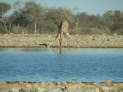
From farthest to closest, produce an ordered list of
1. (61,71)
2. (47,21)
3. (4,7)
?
(4,7) < (47,21) < (61,71)

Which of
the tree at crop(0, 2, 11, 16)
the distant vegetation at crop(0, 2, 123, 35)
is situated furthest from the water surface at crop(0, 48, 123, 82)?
the tree at crop(0, 2, 11, 16)

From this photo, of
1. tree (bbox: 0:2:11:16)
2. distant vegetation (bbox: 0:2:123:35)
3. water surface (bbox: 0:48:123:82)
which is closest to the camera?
water surface (bbox: 0:48:123:82)

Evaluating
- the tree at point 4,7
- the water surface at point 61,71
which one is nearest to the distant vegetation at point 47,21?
the tree at point 4,7

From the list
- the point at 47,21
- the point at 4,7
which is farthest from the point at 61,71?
the point at 4,7

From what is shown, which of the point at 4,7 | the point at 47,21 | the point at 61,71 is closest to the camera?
the point at 61,71

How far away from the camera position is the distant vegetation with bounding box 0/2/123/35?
174 feet

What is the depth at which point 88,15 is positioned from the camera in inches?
2616

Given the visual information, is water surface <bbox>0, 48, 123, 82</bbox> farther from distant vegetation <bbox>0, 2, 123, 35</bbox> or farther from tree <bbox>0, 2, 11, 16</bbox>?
tree <bbox>0, 2, 11, 16</bbox>

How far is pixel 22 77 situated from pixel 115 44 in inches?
790

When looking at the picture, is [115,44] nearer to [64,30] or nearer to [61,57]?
[64,30]

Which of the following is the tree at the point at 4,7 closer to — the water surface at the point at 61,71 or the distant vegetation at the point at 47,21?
the distant vegetation at the point at 47,21

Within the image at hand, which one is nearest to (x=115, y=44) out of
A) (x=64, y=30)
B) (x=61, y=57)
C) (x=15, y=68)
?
(x=64, y=30)

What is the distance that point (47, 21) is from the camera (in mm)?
57500

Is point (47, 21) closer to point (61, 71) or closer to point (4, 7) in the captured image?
point (4, 7)
